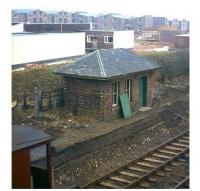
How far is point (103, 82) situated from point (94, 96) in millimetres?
776

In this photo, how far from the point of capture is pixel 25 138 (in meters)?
8.60

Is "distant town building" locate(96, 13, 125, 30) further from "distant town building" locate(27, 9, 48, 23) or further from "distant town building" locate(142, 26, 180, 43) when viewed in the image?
"distant town building" locate(27, 9, 48, 23)

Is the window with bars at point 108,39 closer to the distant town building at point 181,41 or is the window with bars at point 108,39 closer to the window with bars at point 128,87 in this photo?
the distant town building at point 181,41

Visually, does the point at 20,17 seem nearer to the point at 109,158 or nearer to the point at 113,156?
the point at 113,156

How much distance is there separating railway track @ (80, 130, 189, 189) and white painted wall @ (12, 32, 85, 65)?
13.3m

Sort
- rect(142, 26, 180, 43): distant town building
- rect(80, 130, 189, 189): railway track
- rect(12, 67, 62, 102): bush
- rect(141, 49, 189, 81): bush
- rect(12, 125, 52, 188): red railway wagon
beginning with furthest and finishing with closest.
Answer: rect(142, 26, 180, 43): distant town building
rect(141, 49, 189, 81): bush
rect(12, 67, 62, 102): bush
rect(80, 130, 189, 189): railway track
rect(12, 125, 52, 188): red railway wagon

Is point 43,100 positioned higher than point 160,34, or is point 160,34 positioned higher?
point 160,34

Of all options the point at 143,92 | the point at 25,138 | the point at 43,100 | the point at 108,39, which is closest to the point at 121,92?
the point at 143,92

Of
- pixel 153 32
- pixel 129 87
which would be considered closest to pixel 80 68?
pixel 129 87

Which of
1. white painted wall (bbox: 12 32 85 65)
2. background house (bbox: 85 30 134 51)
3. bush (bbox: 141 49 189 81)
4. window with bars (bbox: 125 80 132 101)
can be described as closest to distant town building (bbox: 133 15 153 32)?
background house (bbox: 85 30 134 51)

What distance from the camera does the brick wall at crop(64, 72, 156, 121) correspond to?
1705cm

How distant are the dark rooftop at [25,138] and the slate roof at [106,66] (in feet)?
25.7

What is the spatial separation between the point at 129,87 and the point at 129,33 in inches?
996

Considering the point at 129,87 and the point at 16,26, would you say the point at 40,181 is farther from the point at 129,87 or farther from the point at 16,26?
the point at 16,26
